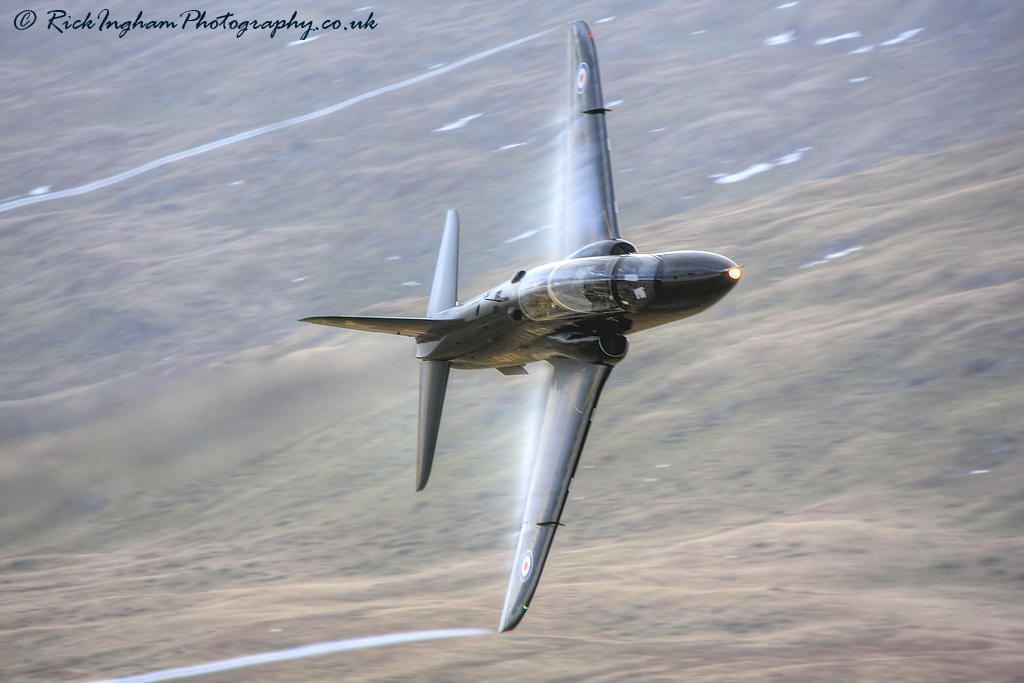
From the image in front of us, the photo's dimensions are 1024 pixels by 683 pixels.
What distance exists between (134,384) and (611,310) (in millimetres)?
34221

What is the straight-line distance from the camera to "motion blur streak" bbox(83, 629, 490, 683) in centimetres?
2647

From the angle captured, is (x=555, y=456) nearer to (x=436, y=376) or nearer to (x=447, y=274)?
(x=436, y=376)

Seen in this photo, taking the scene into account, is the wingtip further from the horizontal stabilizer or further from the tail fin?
the horizontal stabilizer

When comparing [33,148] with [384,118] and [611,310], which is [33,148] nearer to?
[384,118]

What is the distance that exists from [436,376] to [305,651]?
34.6 feet

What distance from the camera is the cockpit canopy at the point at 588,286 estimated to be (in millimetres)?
17750

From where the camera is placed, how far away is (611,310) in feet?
60.4

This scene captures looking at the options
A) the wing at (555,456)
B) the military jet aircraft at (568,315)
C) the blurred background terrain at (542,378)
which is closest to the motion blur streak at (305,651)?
the blurred background terrain at (542,378)

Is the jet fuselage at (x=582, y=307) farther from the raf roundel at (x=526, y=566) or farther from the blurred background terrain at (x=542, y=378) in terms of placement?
the raf roundel at (x=526, y=566)

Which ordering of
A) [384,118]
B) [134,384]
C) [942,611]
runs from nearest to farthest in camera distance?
[942,611], [134,384], [384,118]

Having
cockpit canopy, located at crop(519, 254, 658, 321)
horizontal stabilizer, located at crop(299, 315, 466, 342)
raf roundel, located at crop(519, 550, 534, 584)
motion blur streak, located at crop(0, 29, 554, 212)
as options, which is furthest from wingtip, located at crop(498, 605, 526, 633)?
motion blur streak, located at crop(0, 29, 554, 212)

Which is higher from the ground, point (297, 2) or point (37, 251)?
point (297, 2)

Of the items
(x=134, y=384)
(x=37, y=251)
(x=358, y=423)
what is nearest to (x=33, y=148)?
(x=37, y=251)

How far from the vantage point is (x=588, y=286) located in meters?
18.5
